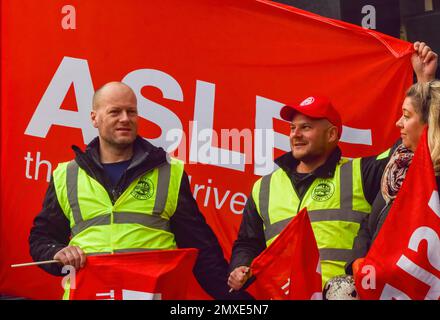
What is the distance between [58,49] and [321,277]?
2619 mm

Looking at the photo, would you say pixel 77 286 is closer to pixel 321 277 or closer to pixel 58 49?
pixel 321 277

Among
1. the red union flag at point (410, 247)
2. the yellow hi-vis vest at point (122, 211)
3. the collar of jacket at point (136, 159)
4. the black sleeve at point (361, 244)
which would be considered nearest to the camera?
the red union flag at point (410, 247)

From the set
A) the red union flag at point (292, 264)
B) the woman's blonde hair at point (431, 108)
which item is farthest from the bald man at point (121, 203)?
the woman's blonde hair at point (431, 108)

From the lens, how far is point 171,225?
7.77 m

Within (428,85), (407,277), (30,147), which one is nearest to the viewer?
(407,277)

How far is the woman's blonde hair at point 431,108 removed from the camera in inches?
285

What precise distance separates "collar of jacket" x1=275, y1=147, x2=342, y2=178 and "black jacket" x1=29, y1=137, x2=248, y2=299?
1.98ft

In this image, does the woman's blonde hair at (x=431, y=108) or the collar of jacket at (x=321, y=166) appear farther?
the collar of jacket at (x=321, y=166)

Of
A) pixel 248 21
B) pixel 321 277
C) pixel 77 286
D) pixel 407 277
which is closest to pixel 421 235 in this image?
pixel 407 277

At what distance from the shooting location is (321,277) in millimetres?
7348

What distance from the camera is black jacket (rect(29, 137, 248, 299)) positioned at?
303 inches

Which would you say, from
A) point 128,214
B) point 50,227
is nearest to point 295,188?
point 128,214

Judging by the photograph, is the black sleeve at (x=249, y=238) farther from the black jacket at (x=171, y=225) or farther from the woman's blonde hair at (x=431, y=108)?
the woman's blonde hair at (x=431, y=108)

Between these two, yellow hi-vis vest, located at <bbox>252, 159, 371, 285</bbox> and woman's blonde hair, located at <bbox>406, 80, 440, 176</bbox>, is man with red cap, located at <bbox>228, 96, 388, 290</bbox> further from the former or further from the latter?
woman's blonde hair, located at <bbox>406, 80, 440, 176</bbox>
